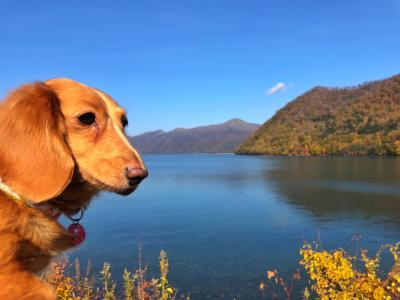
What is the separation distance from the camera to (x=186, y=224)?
31.7 m

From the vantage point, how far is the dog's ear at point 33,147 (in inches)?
115

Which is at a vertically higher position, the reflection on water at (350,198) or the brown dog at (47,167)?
the brown dog at (47,167)

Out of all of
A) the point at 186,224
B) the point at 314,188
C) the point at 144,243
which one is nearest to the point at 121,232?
the point at 144,243

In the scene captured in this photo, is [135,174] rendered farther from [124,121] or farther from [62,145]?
[124,121]

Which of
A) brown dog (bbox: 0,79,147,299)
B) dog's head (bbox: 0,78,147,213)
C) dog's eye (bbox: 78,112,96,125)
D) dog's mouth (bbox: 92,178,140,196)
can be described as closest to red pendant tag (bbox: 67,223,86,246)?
brown dog (bbox: 0,79,147,299)

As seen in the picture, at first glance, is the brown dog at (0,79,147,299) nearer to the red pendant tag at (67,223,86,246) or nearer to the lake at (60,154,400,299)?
the red pendant tag at (67,223,86,246)

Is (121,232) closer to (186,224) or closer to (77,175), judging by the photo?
(186,224)

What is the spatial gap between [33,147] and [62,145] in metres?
0.24

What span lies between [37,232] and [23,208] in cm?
22

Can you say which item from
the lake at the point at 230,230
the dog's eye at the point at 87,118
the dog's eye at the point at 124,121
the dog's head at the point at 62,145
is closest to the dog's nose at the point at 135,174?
the dog's head at the point at 62,145

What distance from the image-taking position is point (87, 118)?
141 inches

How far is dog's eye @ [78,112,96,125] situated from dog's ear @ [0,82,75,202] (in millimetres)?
230

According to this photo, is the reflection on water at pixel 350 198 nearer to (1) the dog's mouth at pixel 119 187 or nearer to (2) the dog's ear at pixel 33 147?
(1) the dog's mouth at pixel 119 187

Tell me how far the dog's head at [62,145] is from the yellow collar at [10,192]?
34 millimetres
